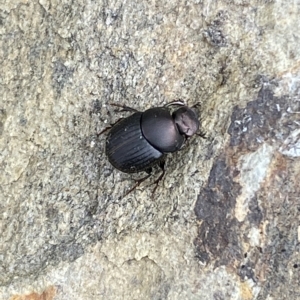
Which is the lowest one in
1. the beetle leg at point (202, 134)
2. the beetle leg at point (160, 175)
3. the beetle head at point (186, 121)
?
the beetle leg at point (160, 175)

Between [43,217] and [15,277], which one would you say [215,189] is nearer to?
[43,217]

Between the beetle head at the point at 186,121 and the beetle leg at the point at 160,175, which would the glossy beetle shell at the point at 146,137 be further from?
the beetle leg at the point at 160,175

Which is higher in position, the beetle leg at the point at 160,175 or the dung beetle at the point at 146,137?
the dung beetle at the point at 146,137

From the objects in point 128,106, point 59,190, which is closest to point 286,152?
point 128,106

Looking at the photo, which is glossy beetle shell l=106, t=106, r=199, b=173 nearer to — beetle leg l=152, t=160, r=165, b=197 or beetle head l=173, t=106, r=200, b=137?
beetle head l=173, t=106, r=200, b=137

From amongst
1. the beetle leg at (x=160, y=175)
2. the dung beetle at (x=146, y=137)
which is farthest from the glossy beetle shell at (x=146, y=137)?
the beetle leg at (x=160, y=175)

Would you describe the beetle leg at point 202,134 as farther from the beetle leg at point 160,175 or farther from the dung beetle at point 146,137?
the beetle leg at point 160,175

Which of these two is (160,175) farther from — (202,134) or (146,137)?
(202,134)

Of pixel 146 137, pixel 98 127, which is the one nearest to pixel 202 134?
pixel 146 137

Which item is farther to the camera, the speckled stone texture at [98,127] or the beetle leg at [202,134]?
the speckled stone texture at [98,127]
